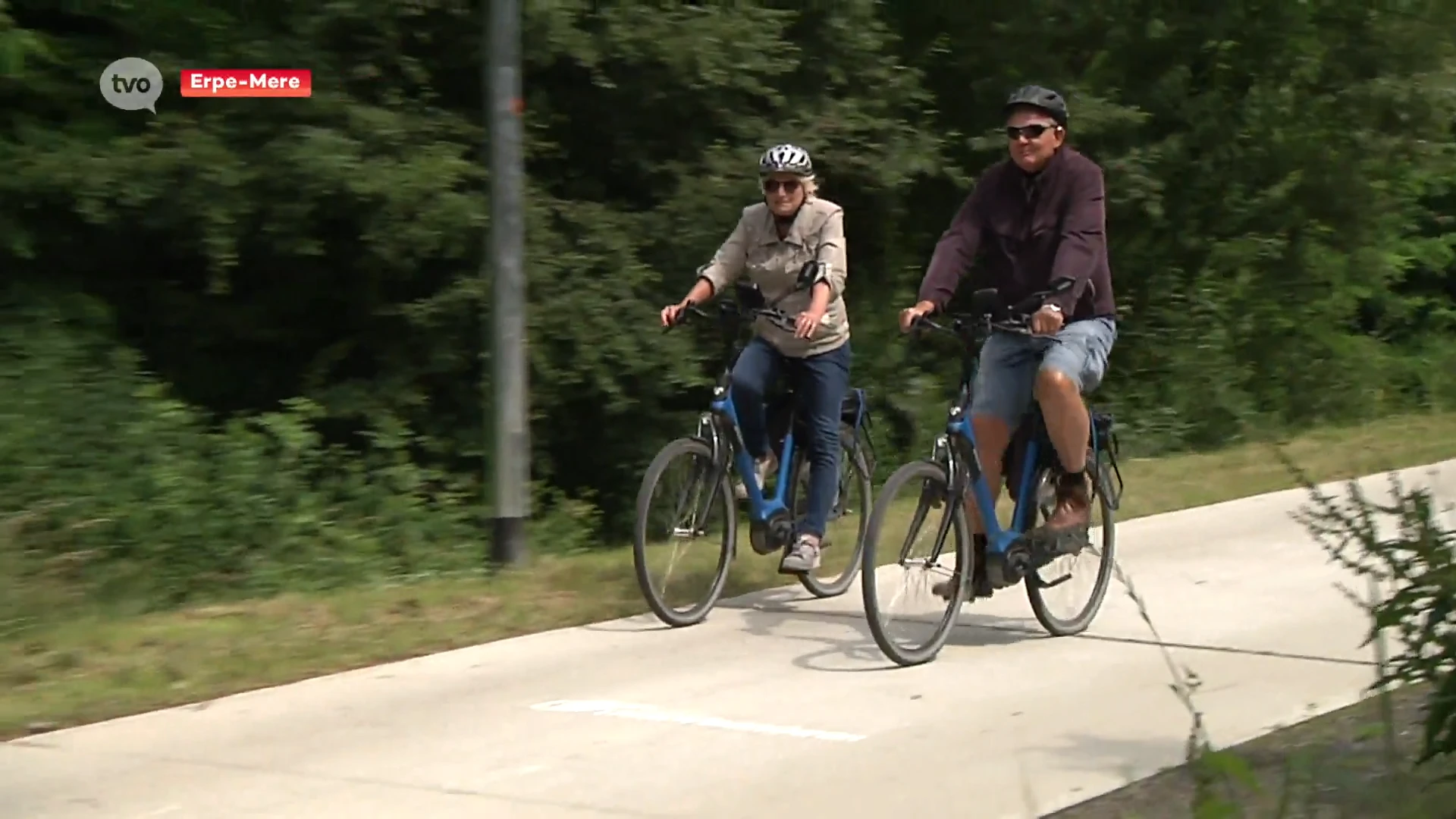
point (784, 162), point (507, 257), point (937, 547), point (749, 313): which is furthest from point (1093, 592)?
point (507, 257)

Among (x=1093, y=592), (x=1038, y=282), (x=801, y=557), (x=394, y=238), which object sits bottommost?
(x=1093, y=592)

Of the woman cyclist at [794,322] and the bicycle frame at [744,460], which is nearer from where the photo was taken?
the bicycle frame at [744,460]

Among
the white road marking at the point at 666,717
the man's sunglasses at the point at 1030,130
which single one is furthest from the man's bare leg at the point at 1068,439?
the white road marking at the point at 666,717

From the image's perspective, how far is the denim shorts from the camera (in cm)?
748

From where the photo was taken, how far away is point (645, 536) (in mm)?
7781

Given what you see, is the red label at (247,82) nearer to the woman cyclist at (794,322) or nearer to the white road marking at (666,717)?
the woman cyclist at (794,322)

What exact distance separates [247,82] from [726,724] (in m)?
6.16

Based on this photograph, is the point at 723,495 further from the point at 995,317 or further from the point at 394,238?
the point at 394,238

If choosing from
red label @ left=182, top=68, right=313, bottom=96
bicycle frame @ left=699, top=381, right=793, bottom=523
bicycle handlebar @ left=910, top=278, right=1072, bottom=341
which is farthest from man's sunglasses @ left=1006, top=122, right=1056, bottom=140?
red label @ left=182, top=68, right=313, bottom=96

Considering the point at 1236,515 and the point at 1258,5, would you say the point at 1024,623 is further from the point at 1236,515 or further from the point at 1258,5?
the point at 1258,5

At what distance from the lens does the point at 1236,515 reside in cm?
1103

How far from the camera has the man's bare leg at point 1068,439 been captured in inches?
288

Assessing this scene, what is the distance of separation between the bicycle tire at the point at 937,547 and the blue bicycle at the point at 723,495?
927 millimetres

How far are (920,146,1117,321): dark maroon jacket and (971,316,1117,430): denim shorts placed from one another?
0.36 ft
